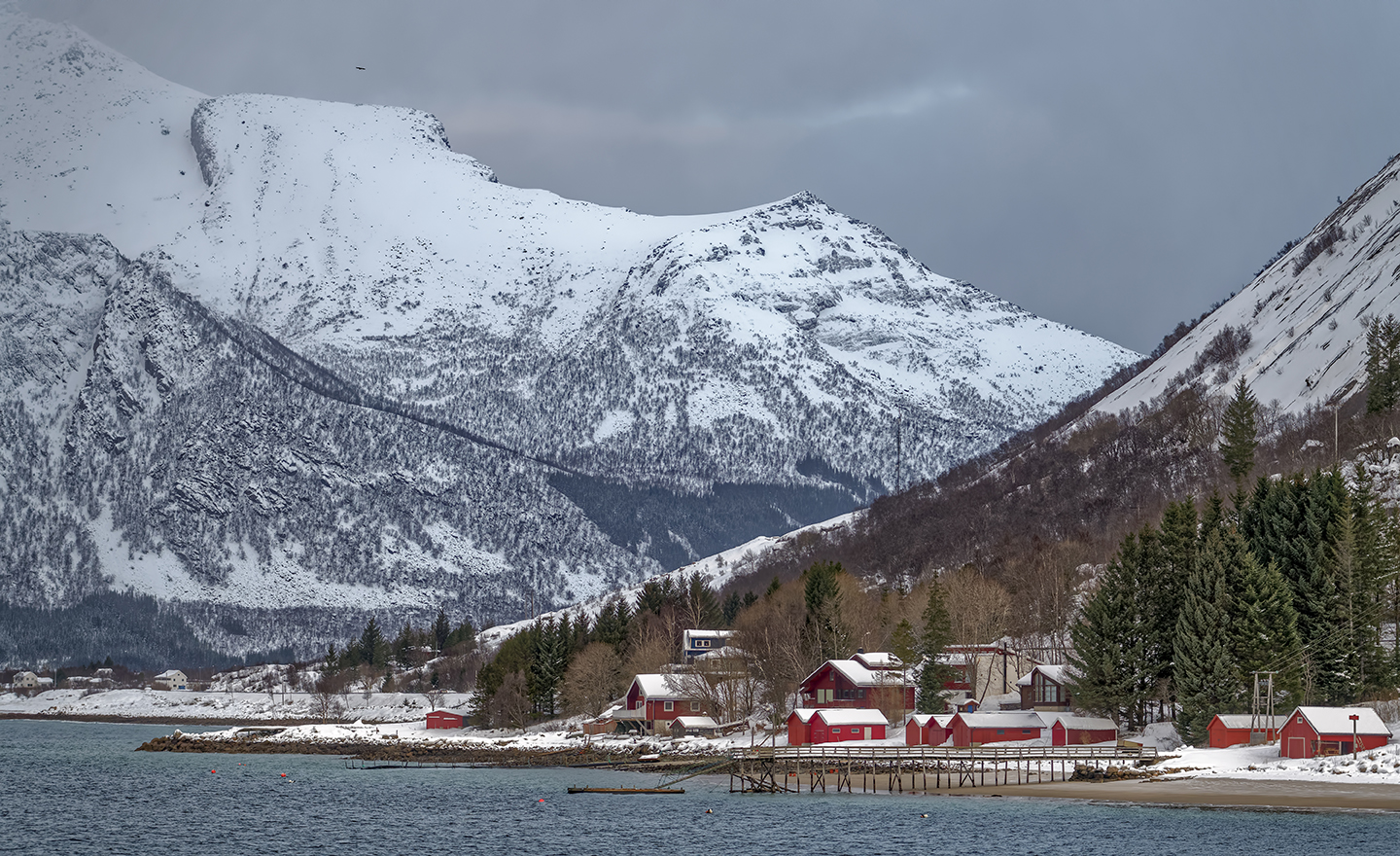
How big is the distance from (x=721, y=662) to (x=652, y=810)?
44.8m

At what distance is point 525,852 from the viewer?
250 ft

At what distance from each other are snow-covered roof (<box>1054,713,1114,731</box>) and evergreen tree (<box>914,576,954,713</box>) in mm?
13554

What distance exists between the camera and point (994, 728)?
352 ft

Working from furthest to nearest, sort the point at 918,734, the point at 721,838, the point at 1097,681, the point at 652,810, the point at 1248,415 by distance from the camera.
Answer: the point at 1248,415
the point at 918,734
the point at 1097,681
the point at 652,810
the point at 721,838

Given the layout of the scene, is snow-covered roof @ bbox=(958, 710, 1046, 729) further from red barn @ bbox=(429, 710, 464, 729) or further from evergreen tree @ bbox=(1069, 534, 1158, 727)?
red barn @ bbox=(429, 710, 464, 729)

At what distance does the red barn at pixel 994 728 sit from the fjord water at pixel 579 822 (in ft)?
46.4

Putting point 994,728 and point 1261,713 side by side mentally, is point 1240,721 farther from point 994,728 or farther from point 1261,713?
point 994,728

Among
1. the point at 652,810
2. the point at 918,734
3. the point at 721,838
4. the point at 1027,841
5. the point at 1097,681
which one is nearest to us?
the point at 1027,841

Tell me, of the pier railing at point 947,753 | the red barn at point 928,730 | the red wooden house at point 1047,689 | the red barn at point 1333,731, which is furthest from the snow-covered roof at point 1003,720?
the red barn at point 1333,731

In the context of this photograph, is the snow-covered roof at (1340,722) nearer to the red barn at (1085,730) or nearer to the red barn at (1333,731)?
the red barn at (1333,731)

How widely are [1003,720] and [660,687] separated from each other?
124 ft

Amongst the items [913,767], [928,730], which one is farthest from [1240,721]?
[928,730]

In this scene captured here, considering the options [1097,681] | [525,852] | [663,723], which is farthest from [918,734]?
[525,852]

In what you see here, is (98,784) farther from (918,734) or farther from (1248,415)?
(1248,415)
